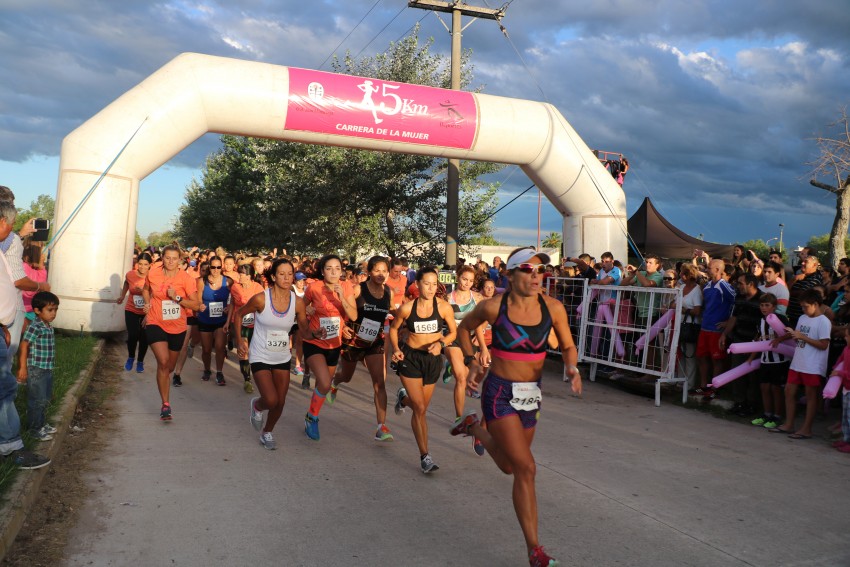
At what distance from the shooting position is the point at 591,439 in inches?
291

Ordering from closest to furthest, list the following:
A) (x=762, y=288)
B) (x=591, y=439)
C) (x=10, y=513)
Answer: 1. (x=10, y=513)
2. (x=591, y=439)
3. (x=762, y=288)

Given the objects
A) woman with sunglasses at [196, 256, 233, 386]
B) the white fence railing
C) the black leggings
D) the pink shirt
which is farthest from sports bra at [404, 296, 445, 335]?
the black leggings

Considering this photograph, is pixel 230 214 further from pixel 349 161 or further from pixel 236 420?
pixel 236 420

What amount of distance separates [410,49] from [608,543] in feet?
68.9

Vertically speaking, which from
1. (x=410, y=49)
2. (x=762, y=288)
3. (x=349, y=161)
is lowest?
(x=762, y=288)

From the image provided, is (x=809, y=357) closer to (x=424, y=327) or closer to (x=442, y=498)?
(x=424, y=327)

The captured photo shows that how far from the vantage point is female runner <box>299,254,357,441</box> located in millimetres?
7090

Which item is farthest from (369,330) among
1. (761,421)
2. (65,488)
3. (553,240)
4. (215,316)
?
(553,240)

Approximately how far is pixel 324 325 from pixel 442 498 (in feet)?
8.19

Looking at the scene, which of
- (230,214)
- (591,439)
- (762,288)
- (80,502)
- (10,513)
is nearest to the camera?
(10,513)

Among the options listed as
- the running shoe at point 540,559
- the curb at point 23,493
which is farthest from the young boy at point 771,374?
the curb at point 23,493

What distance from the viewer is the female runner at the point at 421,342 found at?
6.30 m

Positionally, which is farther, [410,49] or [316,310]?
[410,49]

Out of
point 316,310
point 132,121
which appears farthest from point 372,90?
point 316,310
